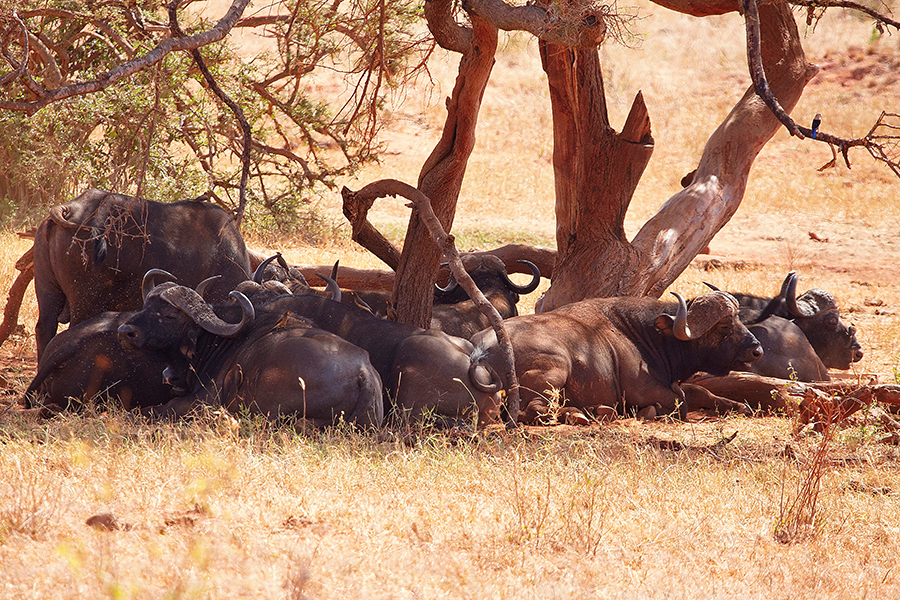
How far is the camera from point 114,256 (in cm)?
776

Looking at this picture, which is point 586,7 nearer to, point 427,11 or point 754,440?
point 427,11

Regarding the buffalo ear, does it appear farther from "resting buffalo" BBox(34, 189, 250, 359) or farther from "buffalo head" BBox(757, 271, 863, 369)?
"resting buffalo" BBox(34, 189, 250, 359)

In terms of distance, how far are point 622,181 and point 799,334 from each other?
86.7 inches

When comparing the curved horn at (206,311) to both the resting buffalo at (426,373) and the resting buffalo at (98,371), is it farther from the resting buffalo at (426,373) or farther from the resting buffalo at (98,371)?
the resting buffalo at (426,373)

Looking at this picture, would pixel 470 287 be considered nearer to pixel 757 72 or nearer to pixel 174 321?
pixel 174 321

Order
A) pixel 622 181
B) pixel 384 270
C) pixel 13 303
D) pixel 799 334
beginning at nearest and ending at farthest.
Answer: pixel 799 334 → pixel 13 303 → pixel 622 181 → pixel 384 270

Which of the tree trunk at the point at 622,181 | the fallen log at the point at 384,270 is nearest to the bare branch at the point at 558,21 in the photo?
the tree trunk at the point at 622,181

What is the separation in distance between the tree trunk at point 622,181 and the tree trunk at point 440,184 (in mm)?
1084

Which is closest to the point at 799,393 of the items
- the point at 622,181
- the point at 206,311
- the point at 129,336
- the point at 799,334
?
the point at 799,334

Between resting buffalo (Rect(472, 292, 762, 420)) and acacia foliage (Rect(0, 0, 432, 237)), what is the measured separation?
2.45m

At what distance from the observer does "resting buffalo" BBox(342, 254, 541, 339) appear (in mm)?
8352

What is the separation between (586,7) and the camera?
6410mm

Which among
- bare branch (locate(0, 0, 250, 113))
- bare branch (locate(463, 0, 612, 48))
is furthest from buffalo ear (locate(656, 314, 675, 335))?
bare branch (locate(0, 0, 250, 113))

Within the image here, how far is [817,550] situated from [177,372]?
4.48 metres
